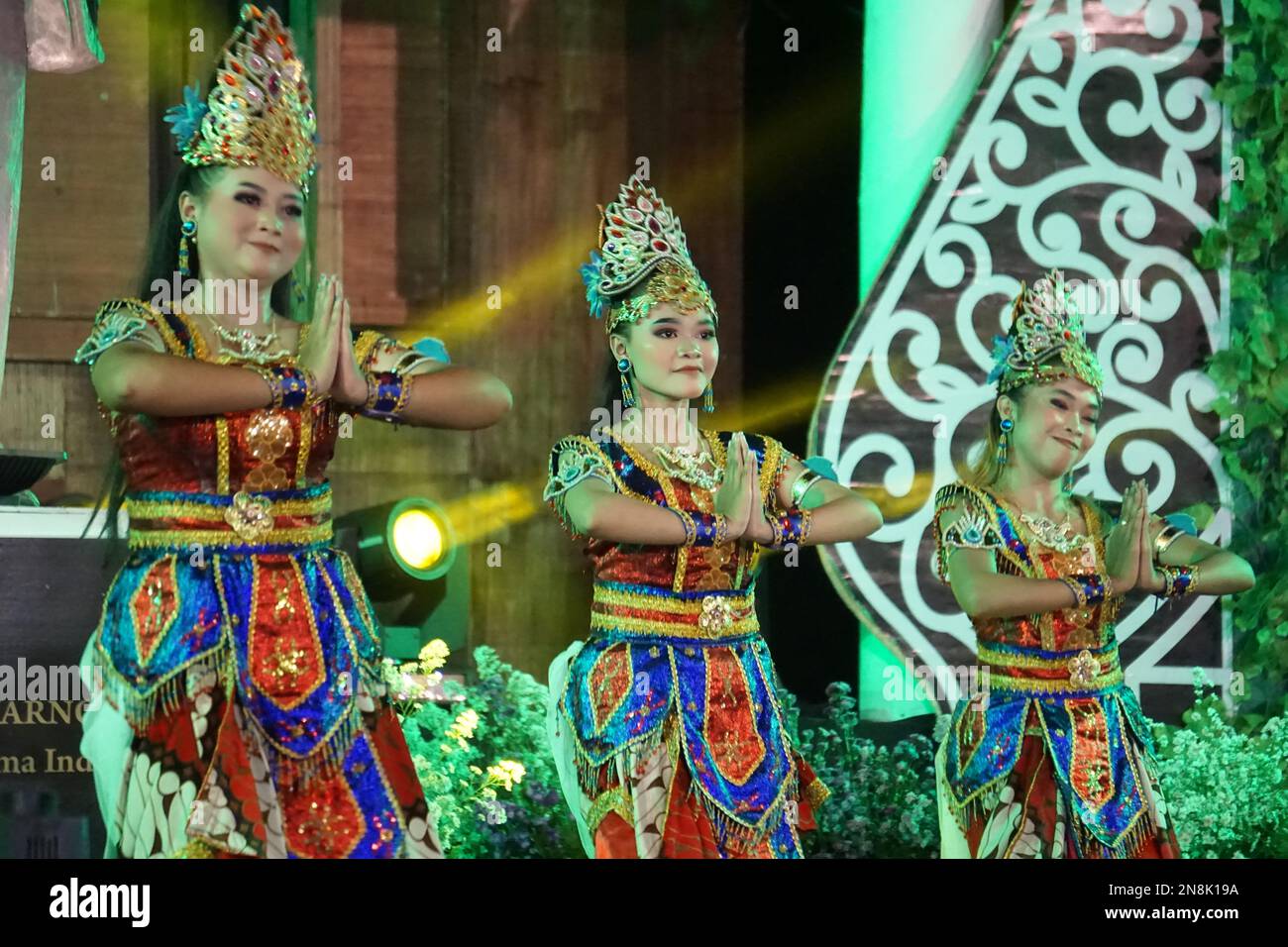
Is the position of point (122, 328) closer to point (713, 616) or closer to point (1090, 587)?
point (713, 616)

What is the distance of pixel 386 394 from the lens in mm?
3582

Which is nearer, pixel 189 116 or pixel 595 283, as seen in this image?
pixel 189 116

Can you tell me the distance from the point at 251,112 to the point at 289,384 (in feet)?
1.86

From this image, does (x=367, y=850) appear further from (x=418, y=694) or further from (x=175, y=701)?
(x=418, y=694)

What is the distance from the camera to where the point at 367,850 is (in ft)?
11.5

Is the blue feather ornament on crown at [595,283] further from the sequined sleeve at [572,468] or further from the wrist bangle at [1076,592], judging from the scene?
the wrist bangle at [1076,592]

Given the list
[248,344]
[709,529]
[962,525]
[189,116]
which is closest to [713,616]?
[709,529]

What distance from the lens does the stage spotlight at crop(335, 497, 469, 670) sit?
14.8 feet

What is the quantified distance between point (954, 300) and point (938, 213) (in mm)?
233

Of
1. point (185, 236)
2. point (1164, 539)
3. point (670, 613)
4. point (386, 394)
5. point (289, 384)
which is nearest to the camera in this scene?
point (289, 384)

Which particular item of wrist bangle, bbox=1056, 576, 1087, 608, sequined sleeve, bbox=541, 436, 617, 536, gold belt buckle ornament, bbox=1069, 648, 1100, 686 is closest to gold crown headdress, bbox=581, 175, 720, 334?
sequined sleeve, bbox=541, 436, 617, 536

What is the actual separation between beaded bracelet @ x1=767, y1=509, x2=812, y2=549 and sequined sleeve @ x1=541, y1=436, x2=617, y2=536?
0.33 meters

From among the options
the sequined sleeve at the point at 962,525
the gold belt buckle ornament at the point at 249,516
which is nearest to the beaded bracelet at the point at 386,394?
the gold belt buckle ornament at the point at 249,516
